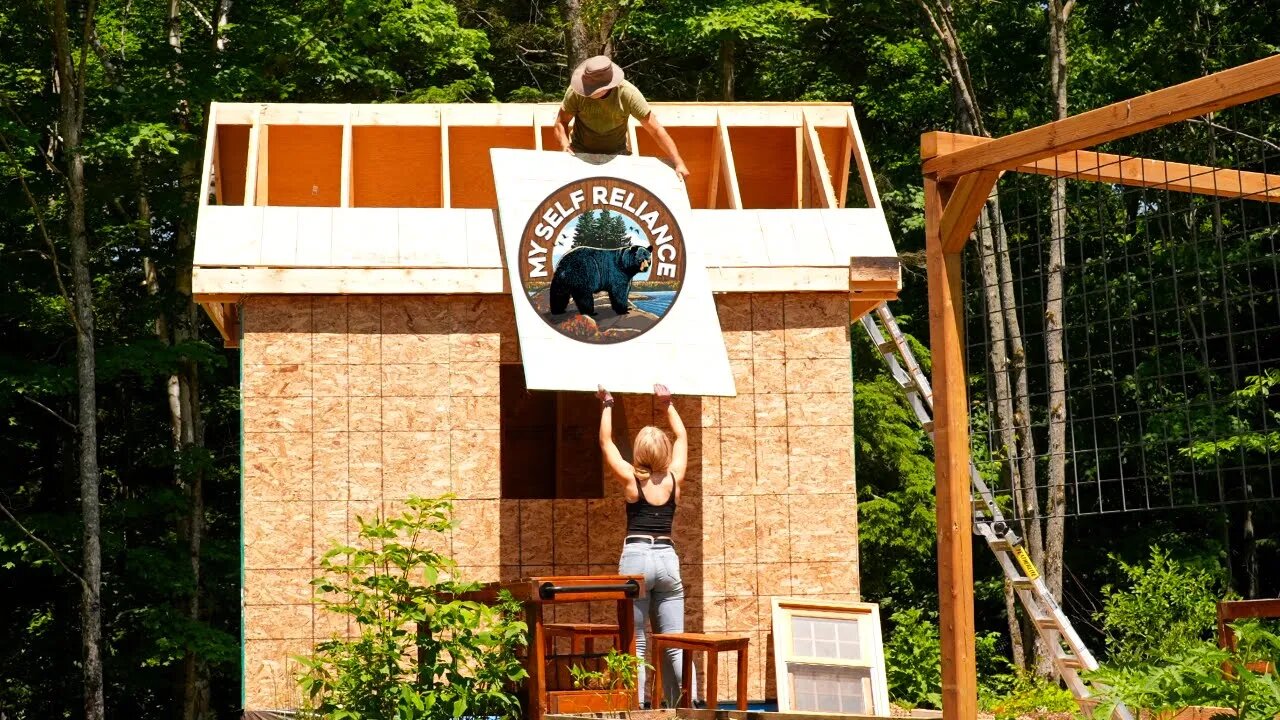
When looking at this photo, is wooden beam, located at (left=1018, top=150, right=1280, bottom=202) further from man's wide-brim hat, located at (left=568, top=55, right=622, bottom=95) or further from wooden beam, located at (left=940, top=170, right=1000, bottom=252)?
man's wide-brim hat, located at (left=568, top=55, right=622, bottom=95)

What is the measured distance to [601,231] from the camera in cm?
1025

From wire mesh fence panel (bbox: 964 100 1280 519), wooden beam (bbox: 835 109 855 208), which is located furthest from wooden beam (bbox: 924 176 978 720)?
wire mesh fence panel (bbox: 964 100 1280 519)

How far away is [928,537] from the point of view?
824 inches

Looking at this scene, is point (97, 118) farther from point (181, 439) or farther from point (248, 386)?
point (248, 386)

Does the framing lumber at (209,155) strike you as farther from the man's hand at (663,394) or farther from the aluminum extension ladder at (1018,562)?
the aluminum extension ladder at (1018,562)

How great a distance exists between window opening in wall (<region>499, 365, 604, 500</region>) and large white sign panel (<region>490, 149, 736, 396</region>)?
4.48 meters

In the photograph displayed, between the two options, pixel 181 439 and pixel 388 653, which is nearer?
pixel 388 653

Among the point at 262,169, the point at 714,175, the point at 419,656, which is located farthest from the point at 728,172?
the point at 419,656

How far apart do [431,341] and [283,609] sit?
6.23ft

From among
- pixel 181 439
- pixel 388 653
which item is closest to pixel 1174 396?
pixel 181 439

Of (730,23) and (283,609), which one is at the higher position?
(730,23)

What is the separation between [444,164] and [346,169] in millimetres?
711

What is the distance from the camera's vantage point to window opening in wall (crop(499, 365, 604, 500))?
14648mm

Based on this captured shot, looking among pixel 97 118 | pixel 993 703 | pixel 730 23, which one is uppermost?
pixel 730 23
